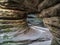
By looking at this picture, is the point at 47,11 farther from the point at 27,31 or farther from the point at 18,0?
the point at 27,31

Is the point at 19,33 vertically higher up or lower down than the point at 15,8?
lower down

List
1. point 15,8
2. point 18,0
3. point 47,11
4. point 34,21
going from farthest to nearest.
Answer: point 34,21 → point 15,8 → point 18,0 → point 47,11

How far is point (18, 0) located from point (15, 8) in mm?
927

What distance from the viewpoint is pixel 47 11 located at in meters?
3.85

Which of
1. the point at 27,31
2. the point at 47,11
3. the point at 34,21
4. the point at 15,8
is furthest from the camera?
the point at 34,21

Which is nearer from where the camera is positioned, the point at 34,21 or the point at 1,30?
the point at 1,30

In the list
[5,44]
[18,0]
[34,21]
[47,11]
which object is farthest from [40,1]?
[34,21]

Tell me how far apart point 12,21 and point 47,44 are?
1686mm

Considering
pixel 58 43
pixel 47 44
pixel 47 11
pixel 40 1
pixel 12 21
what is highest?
pixel 40 1

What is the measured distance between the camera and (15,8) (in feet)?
18.4

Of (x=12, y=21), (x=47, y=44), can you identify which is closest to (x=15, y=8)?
(x=12, y=21)

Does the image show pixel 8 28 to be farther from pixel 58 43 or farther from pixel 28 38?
pixel 58 43

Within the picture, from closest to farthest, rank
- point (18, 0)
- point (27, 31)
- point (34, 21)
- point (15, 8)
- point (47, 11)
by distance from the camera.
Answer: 1. point (47, 11)
2. point (18, 0)
3. point (15, 8)
4. point (27, 31)
5. point (34, 21)

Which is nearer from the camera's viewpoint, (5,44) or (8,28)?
(5,44)
